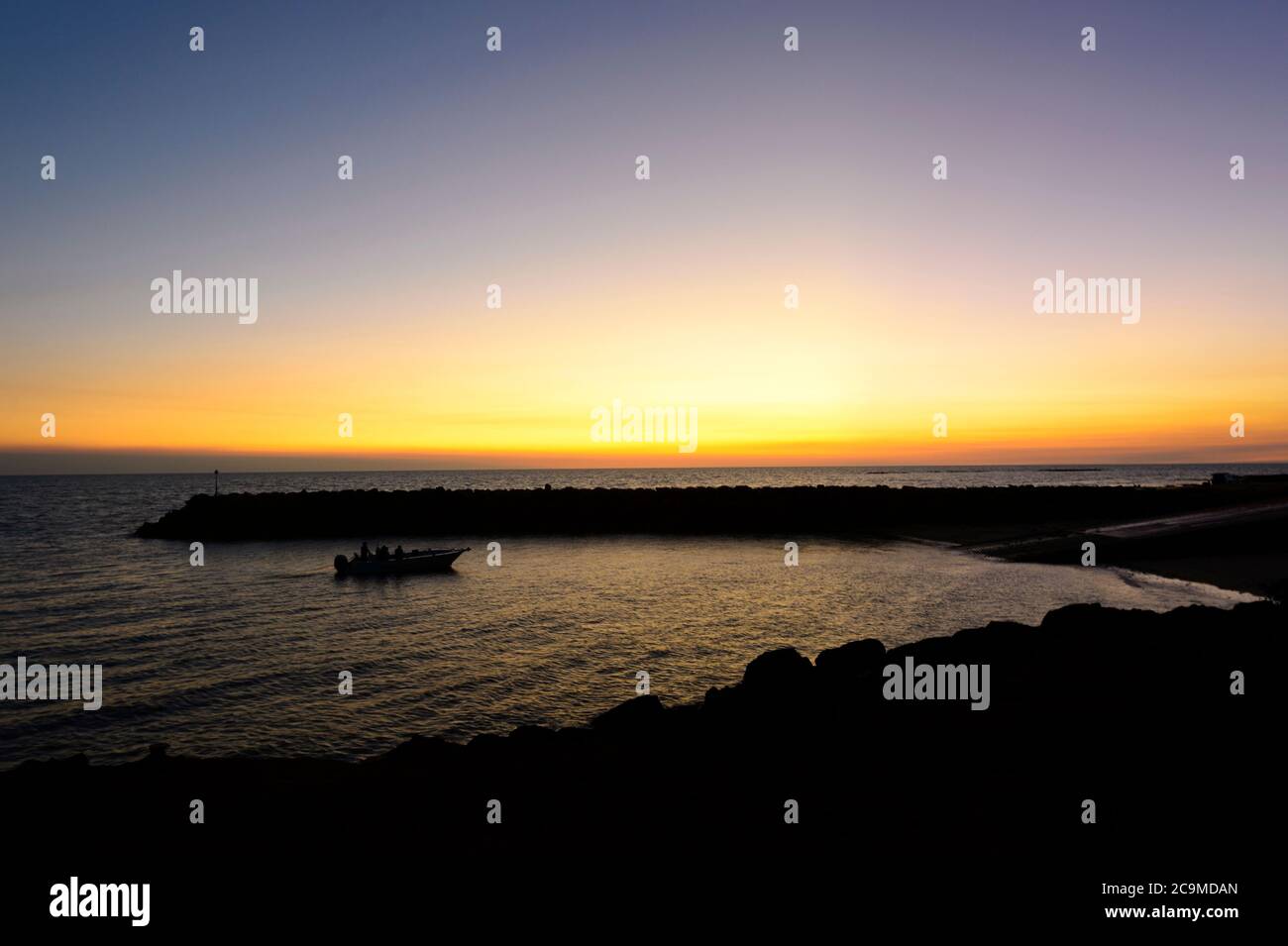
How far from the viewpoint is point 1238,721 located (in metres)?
11.1

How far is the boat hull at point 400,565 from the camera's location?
3997 cm

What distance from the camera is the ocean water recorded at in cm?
1781

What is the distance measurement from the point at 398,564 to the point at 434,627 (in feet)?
45.8

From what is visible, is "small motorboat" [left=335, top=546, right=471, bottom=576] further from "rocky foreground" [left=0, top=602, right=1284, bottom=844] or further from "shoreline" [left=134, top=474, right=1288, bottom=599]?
"rocky foreground" [left=0, top=602, right=1284, bottom=844]

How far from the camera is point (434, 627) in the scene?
28.0 meters

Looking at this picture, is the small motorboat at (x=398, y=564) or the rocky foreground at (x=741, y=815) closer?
the rocky foreground at (x=741, y=815)

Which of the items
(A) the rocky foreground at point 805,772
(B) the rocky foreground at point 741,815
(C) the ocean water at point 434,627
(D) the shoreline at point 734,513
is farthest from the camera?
(D) the shoreline at point 734,513

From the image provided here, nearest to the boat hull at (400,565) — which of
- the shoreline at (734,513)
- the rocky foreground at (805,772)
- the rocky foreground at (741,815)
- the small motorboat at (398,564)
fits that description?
the small motorboat at (398,564)

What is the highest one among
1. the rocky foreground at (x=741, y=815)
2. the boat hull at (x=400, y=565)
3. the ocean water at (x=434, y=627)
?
the rocky foreground at (x=741, y=815)

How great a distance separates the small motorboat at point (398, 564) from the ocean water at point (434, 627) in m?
0.87

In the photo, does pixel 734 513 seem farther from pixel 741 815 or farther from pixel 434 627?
pixel 741 815

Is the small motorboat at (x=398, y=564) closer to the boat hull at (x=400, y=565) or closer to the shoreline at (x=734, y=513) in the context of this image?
the boat hull at (x=400, y=565)
